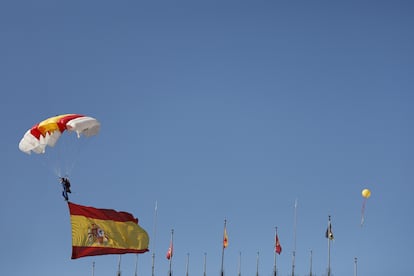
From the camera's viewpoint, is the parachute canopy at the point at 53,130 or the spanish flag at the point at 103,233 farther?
the parachute canopy at the point at 53,130

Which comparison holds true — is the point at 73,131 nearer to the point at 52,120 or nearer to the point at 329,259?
the point at 52,120

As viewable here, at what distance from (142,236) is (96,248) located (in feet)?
20.4

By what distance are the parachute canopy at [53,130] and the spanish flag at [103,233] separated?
10.7 meters

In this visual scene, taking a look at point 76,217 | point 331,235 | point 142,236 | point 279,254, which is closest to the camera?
point 76,217

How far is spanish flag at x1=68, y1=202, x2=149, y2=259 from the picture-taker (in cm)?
10450

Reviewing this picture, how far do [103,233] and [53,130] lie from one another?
45.4 feet

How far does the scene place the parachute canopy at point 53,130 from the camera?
114 metres

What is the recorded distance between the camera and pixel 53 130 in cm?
11488

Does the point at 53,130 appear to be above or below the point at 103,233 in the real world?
above

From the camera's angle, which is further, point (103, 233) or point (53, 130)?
point (53, 130)

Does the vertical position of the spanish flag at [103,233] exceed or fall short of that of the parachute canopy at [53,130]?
it falls short

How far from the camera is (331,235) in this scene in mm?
155375

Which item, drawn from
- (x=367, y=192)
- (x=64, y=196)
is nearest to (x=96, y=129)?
(x=64, y=196)

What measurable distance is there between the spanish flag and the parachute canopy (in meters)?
10.7
